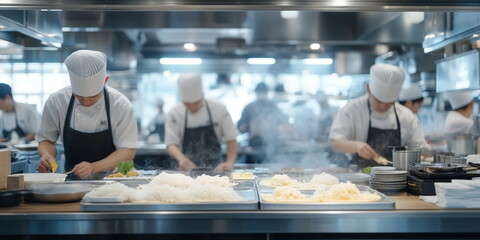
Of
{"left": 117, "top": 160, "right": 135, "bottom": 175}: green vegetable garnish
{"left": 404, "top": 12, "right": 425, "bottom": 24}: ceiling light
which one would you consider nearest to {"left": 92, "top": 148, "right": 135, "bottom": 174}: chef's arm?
{"left": 117, "top": 160, "right": 135, "bottom": 175}: green vegetable garnish

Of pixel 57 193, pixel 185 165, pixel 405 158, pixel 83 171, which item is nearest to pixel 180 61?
pixel 185 165

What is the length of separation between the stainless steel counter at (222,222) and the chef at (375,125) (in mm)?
1989

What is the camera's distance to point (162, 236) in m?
2.23

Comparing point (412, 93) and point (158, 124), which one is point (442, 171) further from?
point (158, 124)

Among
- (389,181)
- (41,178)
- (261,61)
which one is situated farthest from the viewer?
(261,61)

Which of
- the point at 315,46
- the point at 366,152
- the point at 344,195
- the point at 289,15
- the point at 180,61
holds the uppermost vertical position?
the point at 289,15

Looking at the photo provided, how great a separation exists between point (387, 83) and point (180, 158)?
1899mm

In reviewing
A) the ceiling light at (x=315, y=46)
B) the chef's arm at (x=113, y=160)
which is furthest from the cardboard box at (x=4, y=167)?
the ceiling light at (x=315, y=46)

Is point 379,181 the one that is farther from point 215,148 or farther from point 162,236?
point 215,148

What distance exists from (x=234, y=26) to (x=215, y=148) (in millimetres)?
1637

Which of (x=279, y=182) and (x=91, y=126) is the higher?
(x=91, y=126)

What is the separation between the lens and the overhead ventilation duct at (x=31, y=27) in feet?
10.8

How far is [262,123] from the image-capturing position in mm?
7961

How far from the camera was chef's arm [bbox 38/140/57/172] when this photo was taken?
3.24m
